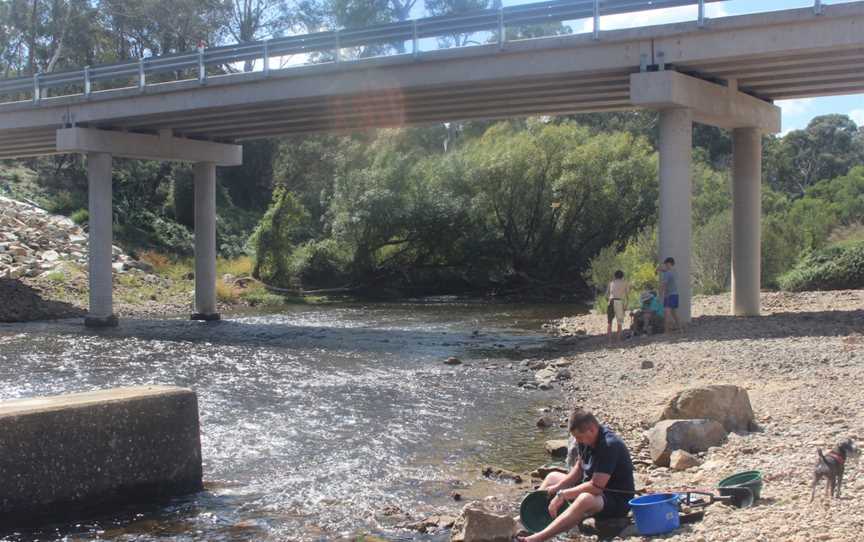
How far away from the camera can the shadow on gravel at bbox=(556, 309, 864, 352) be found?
16989mm

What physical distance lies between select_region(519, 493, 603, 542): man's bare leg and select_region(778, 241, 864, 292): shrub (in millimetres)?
22222

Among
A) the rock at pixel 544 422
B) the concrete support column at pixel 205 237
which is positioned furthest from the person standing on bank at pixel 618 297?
the concrete support column at pixel 205 237

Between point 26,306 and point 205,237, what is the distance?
638 cm

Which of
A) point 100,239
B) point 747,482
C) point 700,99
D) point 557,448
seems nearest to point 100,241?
point 100,239

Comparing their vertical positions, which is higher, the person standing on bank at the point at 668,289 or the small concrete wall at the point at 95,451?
the person standing on bank at the point at 668,289

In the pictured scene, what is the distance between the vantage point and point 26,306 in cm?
2881

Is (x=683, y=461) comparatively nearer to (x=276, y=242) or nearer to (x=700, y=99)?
(x=700, y=99)

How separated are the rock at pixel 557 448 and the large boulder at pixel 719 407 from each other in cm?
133

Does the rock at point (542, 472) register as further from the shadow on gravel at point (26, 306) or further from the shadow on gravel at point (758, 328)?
the shadow on gravel at point (26, 306)

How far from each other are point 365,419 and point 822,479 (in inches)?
272

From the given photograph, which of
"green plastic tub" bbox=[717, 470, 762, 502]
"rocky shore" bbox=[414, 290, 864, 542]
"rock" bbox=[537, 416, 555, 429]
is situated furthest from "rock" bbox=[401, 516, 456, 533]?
"rock" bbox=[537, 416, 555, 429]

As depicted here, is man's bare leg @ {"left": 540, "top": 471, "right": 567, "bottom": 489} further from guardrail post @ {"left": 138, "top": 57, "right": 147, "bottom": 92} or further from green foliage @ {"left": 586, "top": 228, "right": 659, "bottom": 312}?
guardrail post @ {"left": 138, "top": 57, "right": 147, "bottom": 92}

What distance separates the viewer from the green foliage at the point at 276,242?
39281 mm

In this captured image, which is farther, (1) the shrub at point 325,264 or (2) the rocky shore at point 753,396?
(1) the shrub at point 325,264
